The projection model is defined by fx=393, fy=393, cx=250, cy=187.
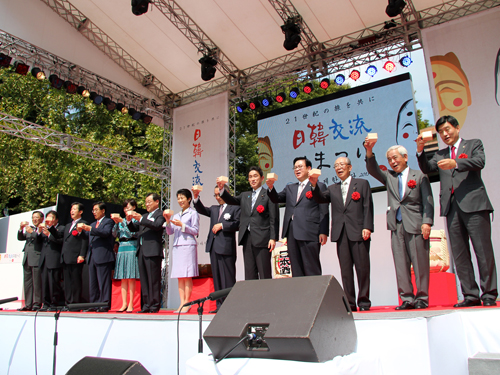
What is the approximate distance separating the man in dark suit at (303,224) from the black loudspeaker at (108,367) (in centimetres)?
175

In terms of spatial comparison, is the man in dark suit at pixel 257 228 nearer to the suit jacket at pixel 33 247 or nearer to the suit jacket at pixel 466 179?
the suit jacket at pixel 466 179

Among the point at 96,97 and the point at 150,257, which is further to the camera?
the point at 96,97

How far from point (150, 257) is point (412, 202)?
2.43m

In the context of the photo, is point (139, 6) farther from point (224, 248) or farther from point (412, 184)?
point (412, 184)

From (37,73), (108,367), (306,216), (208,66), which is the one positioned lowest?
(108,367)

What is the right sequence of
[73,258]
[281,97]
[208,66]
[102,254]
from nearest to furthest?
[102,254]
[73,258]
[208,66]
[281,97]

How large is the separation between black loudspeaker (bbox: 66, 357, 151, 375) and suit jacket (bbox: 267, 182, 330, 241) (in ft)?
5.86

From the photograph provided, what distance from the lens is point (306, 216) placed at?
3.17 metres

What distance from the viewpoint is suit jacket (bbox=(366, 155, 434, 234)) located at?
109 inches

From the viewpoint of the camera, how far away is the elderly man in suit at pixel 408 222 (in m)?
2.72

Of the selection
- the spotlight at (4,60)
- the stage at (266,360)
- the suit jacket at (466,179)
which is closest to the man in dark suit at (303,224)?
the suit jacket at (466,179)

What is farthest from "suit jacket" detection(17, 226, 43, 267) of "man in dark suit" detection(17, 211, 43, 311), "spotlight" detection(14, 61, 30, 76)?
"spotlight" detection(14, 61, 30, 76)

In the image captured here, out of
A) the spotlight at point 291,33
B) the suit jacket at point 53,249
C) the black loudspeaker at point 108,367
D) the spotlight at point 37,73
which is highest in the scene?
the spotlight at point 291,33

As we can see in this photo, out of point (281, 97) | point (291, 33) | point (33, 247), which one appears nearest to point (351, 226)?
point (291, 33)
